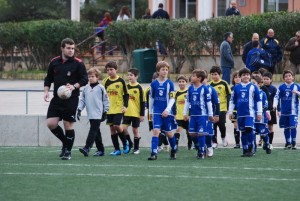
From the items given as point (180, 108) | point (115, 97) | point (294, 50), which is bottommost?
point (180, 108)

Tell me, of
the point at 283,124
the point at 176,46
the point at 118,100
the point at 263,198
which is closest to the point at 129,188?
the point at 263,198

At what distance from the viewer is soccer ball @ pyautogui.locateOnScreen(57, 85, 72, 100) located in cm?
1673

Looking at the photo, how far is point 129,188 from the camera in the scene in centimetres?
1341

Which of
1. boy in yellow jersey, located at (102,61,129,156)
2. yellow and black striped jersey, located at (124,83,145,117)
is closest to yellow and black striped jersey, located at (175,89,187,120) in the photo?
yellow and black striped jersey, located at (124,83,145,117)

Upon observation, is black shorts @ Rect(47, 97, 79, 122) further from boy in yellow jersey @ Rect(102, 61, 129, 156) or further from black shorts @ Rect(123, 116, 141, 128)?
black shorts @ Rect(123, 116, 141, 128)

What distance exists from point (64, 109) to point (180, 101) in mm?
3646

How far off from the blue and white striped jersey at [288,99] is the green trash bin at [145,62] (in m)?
13.5

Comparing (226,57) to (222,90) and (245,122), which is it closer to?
(222,90)

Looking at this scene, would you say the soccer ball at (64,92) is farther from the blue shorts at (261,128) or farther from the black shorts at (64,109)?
the blue shorts at (261,128)

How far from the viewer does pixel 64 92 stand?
1673 cm

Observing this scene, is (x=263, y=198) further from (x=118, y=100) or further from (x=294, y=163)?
(x=118, y=100)

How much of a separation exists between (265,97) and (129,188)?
637 centimetres

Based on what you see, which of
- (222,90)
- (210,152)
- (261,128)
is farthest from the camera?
→ (222,90)

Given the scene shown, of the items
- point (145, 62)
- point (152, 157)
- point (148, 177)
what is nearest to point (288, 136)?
point (152, 157)
